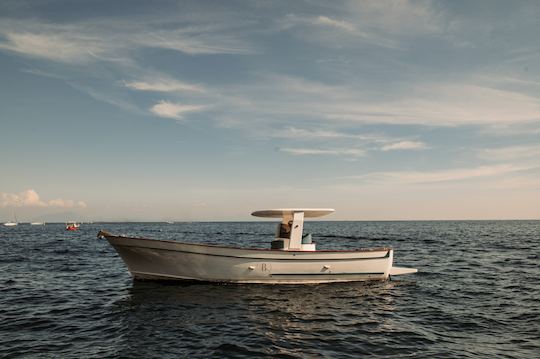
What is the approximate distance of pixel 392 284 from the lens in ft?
65.7

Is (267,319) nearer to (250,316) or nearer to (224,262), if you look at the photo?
(250,316)

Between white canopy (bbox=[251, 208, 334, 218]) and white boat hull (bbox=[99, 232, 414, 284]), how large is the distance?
6.78 ft

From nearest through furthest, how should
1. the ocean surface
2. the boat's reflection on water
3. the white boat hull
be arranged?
the ocean surface
the boat's reflection on water
the white boat hull

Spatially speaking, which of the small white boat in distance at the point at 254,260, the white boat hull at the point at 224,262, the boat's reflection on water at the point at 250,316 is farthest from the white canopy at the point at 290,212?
the boat's reflection on water at the point at 250,316

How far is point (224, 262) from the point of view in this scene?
56.6 ft

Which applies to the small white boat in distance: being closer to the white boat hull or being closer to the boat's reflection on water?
the white boat hull

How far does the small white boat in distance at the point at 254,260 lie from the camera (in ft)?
55.9

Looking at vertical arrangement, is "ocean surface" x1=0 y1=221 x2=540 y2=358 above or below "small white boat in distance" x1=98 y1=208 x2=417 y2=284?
below

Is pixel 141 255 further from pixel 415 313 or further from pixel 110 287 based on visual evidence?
pixel 415 313

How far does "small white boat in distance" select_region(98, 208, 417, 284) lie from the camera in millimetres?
17047

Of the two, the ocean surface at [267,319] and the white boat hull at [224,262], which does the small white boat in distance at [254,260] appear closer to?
the white boat hull at [224,262]

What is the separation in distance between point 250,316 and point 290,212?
6360mm

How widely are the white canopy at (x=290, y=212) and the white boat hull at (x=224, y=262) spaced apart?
2.07 m

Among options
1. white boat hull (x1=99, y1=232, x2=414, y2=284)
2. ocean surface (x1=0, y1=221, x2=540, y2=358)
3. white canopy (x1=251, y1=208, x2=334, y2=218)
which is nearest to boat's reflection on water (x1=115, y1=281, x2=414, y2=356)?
ocean surface (x1=0, y1=221, x2=540, y2=358)
